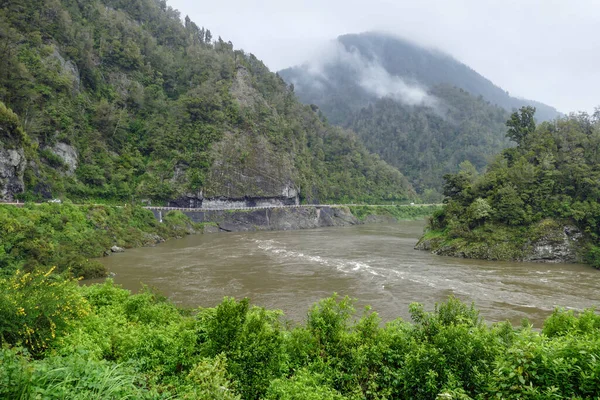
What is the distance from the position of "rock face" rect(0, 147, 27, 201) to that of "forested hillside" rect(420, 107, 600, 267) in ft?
137

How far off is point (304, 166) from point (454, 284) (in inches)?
2558

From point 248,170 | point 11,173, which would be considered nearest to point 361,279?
point 11,173

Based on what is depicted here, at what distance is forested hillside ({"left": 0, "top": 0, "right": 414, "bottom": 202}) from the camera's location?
1855 inches

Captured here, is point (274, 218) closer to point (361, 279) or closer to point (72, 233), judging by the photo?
point (72, 233)

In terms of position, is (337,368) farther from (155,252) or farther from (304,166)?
(304,166)

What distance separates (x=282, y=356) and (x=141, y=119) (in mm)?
73255

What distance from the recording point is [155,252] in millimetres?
34156

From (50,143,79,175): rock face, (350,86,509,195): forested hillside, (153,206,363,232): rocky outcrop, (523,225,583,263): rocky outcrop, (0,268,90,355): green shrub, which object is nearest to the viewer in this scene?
(0,268,90,355): green shrub

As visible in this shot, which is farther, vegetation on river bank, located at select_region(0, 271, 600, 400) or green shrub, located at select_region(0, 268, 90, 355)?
green shrub, located at select_region(0, 268, 90, 355)

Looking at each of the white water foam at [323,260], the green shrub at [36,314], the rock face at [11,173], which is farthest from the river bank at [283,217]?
the green shrub at [36,314]

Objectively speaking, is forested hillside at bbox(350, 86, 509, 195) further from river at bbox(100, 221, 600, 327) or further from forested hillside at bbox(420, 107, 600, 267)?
river at bbox(100, 221, 600, 327)

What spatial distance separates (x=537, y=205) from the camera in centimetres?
3158

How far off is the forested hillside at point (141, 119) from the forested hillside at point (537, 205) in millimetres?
40571

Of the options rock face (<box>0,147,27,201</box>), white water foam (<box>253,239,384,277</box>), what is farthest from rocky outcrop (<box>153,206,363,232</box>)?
white water foam (<box>253,239,384,277</box>)
